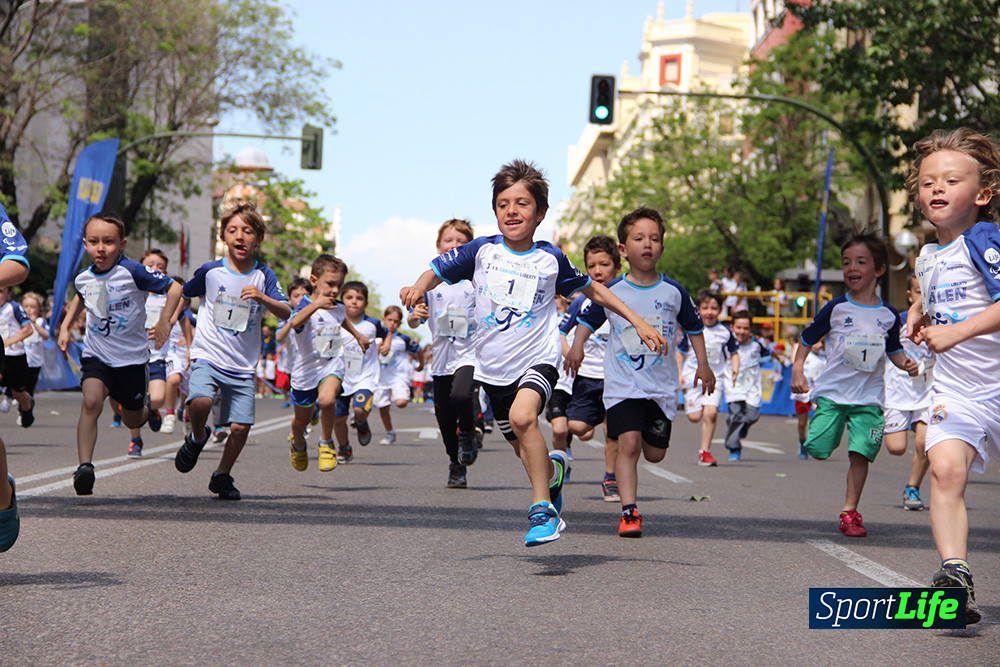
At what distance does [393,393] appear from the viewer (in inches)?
721

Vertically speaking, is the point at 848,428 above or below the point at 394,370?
above

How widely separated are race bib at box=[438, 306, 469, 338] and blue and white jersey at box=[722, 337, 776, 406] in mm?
5755

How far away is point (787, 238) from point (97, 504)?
128ft

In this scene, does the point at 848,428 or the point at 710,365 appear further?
the point at 710,365

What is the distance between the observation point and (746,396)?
1622cm

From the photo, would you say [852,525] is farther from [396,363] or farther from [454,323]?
[396,363]

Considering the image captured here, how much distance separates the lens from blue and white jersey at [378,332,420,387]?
698 inches

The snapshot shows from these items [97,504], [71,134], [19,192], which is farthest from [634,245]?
[19,192]

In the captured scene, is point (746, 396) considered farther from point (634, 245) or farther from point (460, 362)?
point (634, 245)

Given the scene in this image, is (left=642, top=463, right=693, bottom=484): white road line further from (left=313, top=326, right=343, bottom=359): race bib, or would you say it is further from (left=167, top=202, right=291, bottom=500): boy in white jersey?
(left=167, top=202, right=291, bottom=500): boy in white jersey

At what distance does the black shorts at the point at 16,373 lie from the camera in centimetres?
1680

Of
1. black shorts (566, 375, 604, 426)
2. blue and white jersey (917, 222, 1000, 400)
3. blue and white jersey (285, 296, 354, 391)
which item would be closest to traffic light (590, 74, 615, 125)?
blue and white jersey (285, 296, 354, 391)

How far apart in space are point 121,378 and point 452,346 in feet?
8.88

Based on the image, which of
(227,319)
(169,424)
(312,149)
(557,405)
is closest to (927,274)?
(227,319)
